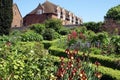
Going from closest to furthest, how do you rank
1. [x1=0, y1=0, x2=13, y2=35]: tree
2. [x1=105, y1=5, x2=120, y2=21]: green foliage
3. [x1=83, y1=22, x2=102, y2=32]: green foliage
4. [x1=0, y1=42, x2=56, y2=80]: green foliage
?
1. [x1=0, y1=42, x2=56, y2=80]: green foliage
2. [x1=0, y1=0, x2=13, y2=35]: tree
3. [x1=83, y1=22, x2=102, y2=32]: green foliage
4. [x1=105, y1=5, x2=120, y2=21]: green foliage

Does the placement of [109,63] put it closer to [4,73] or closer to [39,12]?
[4,73]

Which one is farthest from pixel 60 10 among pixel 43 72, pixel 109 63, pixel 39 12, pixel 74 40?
pixel 43 72

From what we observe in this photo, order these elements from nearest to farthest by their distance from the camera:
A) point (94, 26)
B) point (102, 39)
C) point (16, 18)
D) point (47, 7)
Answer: point (102, 39)
point (94, 26)
point (16, 18)
point (47, 7)

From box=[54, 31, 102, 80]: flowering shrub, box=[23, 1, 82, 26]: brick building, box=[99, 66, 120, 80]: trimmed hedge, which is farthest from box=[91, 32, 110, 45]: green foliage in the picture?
box=[23, 1, 82, 26]: brick building

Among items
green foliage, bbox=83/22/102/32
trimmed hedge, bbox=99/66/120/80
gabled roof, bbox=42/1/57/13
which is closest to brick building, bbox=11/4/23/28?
gabled roof, bbox=42/1/57/13

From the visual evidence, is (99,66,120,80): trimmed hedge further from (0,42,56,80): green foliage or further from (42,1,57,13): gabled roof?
(42,1,57,13): gabled roof

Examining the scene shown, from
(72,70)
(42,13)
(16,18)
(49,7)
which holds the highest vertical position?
(49,7)

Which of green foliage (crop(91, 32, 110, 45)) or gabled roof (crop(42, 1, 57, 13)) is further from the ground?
gabled roof (crop(42, 1, 57, 13))

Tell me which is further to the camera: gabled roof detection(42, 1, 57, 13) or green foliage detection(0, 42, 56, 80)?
gabled roof detection(42, 1, 57, 13)

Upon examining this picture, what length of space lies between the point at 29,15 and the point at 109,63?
5672 centimetres

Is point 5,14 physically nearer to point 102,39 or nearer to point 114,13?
point 102,39

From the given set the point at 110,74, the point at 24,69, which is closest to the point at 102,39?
the point at 110,74

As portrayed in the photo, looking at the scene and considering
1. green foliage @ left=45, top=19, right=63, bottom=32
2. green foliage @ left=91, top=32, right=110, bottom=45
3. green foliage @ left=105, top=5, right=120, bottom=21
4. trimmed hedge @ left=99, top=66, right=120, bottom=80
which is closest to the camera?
trimmed hedge @ left=99, top=66, right=120, bottom=80

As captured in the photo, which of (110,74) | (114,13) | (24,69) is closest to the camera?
(24,69)
